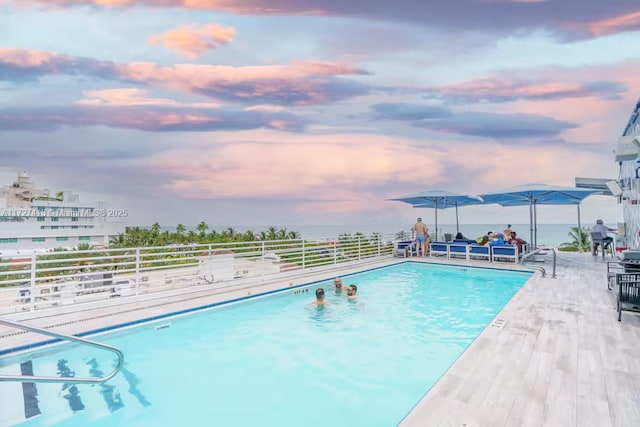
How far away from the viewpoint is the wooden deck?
245 cm

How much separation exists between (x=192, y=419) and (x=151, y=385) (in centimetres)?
89

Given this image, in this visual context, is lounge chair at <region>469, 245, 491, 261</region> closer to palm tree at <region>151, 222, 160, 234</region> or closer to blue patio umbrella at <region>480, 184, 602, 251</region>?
blue patio umbrella at <region>480, 184, 602, 251</region>

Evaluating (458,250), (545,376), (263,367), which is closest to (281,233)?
(458,250)

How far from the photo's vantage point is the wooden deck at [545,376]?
8.04 feet

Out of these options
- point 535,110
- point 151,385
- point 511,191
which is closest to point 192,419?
point 151,385

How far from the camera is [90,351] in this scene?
14.4ft

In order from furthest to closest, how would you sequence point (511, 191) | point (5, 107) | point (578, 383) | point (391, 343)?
1. point (5, 107)
2. point (511, 191)
3. point (391, 343)
4. point (578, 383)

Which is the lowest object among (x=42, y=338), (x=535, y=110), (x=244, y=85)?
(x=42, y=338)

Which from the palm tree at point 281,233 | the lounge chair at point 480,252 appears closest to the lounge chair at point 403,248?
the lounge chair at point 480,252

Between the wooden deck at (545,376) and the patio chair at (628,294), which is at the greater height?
the patio chair at (628,294)

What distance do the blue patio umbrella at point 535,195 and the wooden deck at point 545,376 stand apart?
6.07 m

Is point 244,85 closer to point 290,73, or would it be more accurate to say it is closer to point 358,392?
point 290,73

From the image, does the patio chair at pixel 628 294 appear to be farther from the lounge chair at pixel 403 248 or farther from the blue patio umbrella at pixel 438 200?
the lounge chair at pixel 403 248

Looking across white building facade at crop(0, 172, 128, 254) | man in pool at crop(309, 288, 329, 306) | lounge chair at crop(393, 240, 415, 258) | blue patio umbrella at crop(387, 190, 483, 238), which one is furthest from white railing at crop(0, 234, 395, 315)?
white building facade at crop(0, 172, 128, 254)
